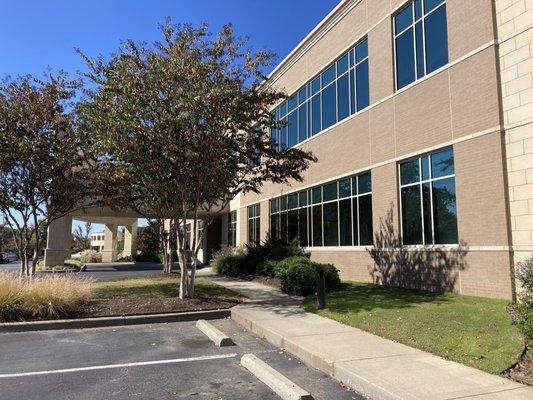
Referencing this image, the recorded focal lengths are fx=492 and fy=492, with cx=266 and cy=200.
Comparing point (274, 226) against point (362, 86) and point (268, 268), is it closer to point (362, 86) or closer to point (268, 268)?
point (268, 268)

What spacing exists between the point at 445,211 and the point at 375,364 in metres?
7.86

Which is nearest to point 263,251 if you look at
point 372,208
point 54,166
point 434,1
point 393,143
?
point 372,208

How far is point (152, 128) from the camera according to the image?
12.3m

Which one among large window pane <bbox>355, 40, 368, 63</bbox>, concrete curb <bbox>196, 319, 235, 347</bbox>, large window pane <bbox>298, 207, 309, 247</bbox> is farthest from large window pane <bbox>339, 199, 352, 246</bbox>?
concrete curb <bbox>196, 319, 235, 347</bbox>

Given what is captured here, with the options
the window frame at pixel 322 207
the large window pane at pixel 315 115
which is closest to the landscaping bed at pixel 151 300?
the window frame at pixel 322 207

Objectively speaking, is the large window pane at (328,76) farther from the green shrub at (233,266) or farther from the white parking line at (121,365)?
the white parking line at (121,365)

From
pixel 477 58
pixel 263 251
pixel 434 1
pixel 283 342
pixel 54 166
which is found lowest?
pixel 283 342

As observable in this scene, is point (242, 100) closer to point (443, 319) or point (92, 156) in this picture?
point (92, 156)

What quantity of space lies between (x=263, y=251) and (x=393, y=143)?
307 inches

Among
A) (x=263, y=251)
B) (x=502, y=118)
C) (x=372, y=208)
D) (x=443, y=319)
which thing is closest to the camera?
(x=443, y=319)

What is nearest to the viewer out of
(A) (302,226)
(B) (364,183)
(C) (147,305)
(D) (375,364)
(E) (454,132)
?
(D) (375,364)

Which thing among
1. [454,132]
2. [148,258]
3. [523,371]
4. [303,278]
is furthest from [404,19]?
[148,258]

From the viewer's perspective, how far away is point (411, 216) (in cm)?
1484

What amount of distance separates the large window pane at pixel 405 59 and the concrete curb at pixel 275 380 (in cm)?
1125
